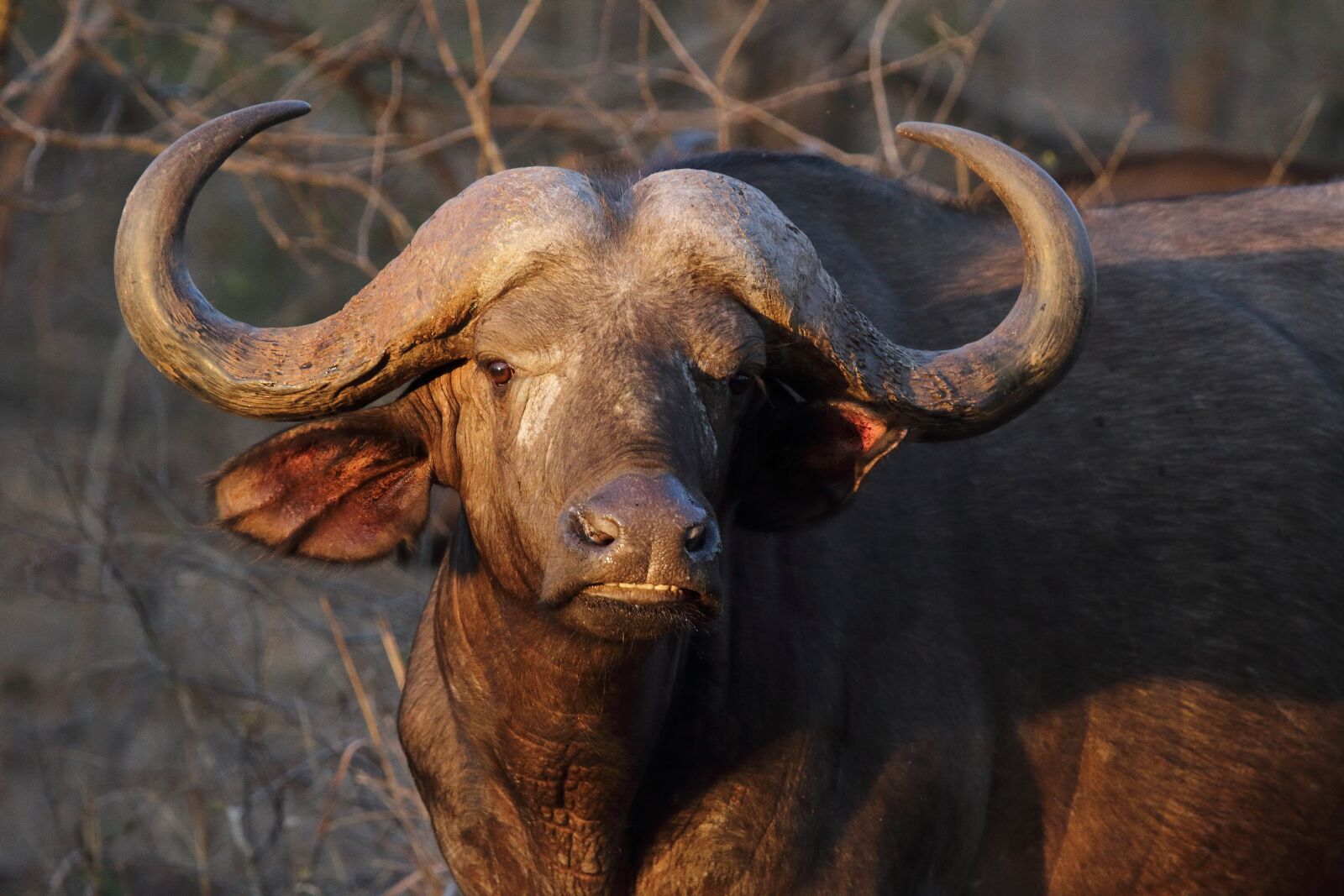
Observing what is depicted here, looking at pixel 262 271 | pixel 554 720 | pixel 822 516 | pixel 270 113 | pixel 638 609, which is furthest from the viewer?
pixel 262 271

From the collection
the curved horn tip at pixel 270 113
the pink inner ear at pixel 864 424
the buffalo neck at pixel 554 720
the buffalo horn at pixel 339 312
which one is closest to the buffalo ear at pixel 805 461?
the pink inner ear at pixel 864 424

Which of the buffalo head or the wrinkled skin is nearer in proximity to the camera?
the buffalo head

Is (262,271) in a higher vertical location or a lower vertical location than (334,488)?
lower

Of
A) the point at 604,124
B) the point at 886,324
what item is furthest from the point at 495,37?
the point at 886,324

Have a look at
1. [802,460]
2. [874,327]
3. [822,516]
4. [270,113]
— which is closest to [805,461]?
[802,460]

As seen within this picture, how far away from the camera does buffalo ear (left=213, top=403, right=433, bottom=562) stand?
12.0 feet

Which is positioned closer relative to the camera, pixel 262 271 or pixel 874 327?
pixel 874 327

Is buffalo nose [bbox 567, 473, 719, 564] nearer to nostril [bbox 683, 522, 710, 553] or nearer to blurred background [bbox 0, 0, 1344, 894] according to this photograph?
nostril [bbox 683, 522, 710, 553]

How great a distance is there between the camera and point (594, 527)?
115 inches

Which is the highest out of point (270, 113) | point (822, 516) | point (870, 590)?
point (270, 113)

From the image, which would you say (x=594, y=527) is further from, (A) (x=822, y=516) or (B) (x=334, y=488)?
(B) (x=334, y=488)

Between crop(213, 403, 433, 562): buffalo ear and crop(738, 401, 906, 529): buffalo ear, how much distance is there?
2.58ft

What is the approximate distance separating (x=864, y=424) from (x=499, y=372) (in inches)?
33.1

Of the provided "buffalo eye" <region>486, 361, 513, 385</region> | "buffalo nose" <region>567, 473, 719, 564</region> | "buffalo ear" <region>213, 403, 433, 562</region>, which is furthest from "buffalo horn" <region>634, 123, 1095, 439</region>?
"buffalo ear" <region>213, 403, 433, 562</region>
